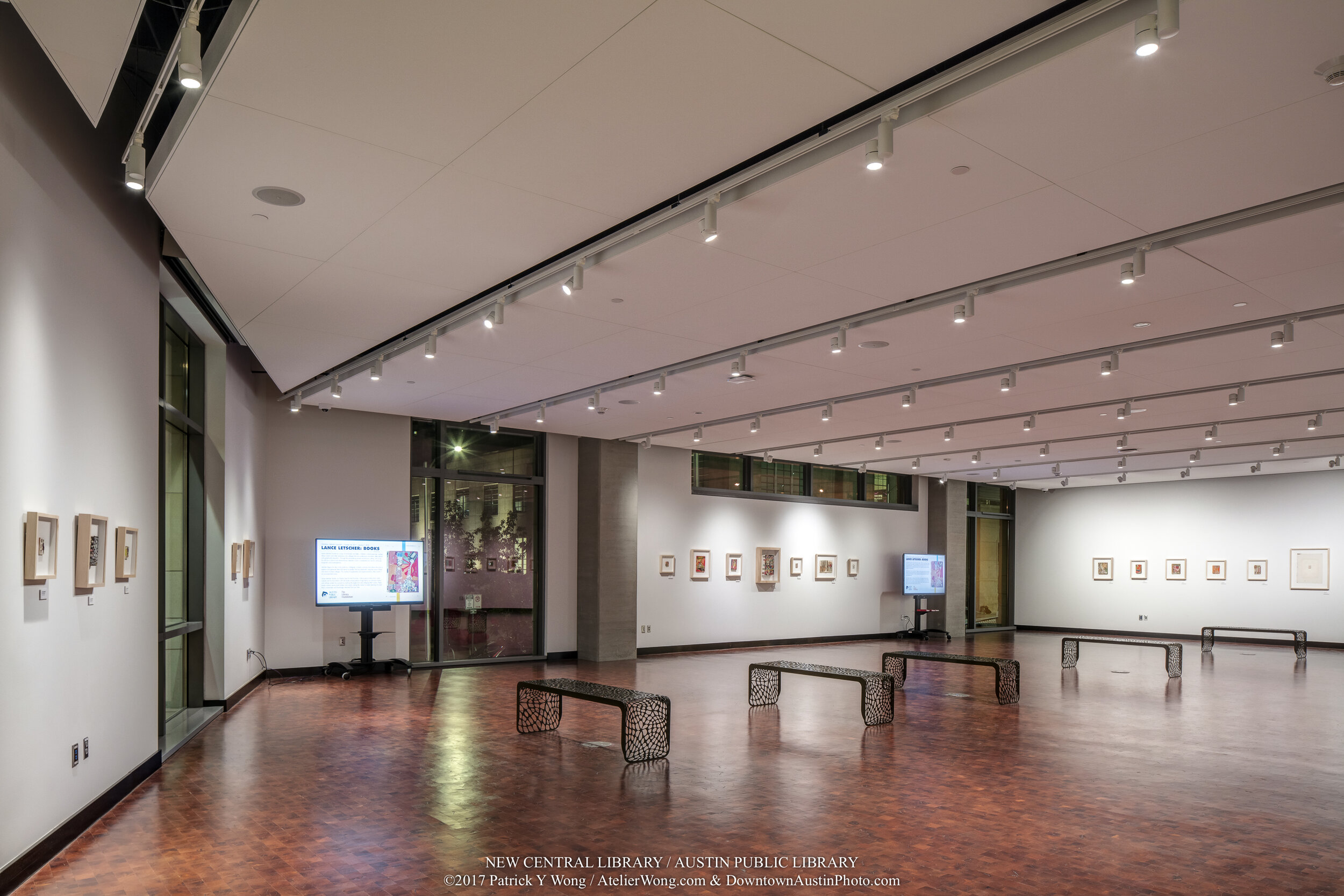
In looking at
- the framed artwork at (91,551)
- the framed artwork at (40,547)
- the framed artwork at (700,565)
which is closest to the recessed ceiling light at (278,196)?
the framed artwork at (40,547)

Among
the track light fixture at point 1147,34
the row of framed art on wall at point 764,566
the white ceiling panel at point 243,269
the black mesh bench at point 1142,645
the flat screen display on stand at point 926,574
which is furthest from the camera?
the flat screen display on stand at point 926,574

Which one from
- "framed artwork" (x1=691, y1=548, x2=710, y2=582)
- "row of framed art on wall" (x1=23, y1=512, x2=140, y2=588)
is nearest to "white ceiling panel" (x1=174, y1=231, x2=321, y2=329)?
"row of framed art on wall" (x1=23, y1=512, x2=140, y2=588)

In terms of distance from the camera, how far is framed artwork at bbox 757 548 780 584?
55.9ft

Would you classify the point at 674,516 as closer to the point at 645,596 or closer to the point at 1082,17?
the point at 645,596

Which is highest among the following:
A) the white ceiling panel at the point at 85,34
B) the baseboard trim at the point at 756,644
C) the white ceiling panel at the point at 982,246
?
the white ceiling panel at the point at 85,34

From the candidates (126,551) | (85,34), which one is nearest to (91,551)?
(126,551)

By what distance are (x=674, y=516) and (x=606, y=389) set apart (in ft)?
19.7

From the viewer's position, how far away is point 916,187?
4.54 m

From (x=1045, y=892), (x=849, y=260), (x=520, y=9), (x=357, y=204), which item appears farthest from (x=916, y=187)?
(x=1045, y=892)

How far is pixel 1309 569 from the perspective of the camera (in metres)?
18.2

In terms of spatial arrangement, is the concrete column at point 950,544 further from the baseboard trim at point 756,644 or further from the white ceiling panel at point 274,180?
the white ceiling panel at point 274,180

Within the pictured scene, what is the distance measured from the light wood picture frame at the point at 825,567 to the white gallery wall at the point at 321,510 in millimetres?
8606

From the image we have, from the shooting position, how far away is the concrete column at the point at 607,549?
14086 millimetres

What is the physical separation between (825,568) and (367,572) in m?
9.76
